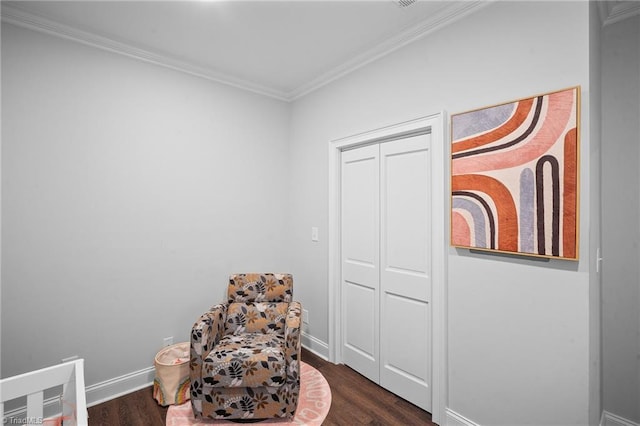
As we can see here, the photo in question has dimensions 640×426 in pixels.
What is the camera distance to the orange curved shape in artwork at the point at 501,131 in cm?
168

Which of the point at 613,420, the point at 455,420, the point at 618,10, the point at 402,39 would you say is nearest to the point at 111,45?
the point at 402,39

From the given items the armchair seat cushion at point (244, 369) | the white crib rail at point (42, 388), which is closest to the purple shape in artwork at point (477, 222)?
the armchair seat cushion at point (244, 369)

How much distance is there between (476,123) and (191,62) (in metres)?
2.41

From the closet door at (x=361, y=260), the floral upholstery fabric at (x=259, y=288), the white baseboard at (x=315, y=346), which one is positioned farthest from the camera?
the white baseboard at (x=315, y=346)

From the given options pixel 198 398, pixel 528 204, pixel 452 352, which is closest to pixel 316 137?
pixel 528 204

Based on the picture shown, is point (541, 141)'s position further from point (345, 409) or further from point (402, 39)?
point (345, 409)

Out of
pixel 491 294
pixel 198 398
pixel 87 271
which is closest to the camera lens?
pixel 491 294

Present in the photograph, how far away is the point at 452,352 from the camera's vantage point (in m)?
2.04

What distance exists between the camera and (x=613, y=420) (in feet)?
6.47

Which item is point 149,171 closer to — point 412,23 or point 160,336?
point 160,336

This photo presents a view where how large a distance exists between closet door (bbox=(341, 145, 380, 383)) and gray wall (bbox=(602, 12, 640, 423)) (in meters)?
1.49

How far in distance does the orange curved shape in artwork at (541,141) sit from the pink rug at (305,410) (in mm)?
1959

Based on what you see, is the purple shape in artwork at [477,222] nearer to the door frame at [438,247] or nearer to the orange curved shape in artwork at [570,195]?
the door frame at [438,247]

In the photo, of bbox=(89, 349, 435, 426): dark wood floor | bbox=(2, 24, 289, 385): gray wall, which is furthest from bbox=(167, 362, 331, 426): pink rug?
bbox=(2, 24, 289, 385): gray wall
